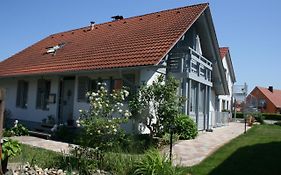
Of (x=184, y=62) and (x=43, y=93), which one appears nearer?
(x=184, y=62)

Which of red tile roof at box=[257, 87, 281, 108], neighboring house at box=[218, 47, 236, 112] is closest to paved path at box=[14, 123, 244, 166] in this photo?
neighboring house at box=[218, 47, 236, 112]

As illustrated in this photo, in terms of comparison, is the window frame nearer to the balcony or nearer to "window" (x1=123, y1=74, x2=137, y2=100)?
"window" (x1=123, y1=74, x2=137, y2=100)

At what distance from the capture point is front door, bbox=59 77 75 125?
58.9 ft

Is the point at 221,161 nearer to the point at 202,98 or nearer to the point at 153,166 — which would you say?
the point at 153,166

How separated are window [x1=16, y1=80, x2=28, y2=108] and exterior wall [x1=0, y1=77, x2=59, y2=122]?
27cm

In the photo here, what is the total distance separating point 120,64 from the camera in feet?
48.9

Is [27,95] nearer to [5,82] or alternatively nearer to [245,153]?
[5,82]

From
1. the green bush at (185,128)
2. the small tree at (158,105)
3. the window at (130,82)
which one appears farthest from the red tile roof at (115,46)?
the green bush at (185,128)

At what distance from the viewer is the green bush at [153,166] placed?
737cm

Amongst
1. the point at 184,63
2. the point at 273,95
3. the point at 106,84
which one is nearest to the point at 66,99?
the point at 106,84

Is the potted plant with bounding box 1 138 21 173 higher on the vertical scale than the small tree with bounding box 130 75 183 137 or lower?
lower

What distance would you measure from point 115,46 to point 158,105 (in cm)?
593

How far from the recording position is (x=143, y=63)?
→ 549 inches

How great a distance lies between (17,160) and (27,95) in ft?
39.3
